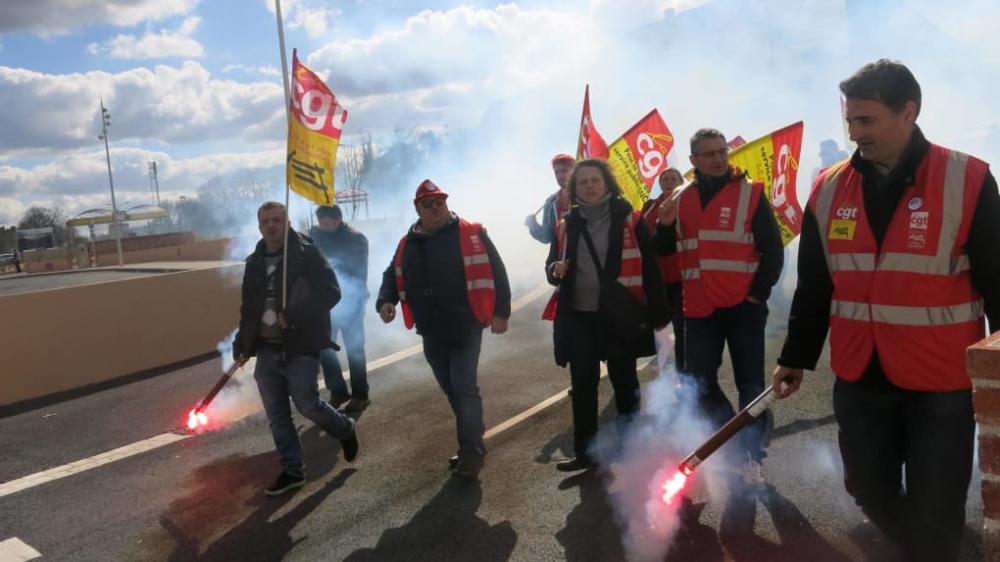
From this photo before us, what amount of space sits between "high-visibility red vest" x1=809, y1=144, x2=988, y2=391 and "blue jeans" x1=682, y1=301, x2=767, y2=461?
1.65 m

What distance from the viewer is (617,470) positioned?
171 inches

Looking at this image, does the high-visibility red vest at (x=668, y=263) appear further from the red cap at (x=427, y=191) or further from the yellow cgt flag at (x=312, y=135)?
the yellow cgt flag at (x=312, y=135)

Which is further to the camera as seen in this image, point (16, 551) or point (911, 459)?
point (16, 551)

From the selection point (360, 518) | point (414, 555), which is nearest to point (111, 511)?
point (360, 518)

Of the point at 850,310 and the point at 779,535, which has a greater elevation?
the point at 850,310

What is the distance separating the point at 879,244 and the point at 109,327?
807 cm

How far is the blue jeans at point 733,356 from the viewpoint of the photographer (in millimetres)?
4129

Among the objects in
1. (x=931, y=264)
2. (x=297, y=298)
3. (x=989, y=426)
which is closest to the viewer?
(x=989, y=426)

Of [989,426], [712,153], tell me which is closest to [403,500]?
[712,153]

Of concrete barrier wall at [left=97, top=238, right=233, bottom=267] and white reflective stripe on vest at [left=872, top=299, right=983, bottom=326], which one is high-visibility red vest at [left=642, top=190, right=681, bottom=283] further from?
concrete barrier wall at [left=97, top=238, right=233, bottom=267]

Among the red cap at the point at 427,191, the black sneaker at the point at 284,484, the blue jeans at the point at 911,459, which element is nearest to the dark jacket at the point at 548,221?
the red cap at the point at 427,191

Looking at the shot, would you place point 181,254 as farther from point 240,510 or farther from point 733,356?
point 733,356

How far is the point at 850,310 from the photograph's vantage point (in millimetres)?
2533

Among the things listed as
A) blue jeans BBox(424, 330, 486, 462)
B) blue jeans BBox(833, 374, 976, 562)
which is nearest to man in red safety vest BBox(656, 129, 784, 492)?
blue jeans BBox(424, 330, 486, 462)
